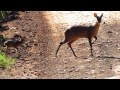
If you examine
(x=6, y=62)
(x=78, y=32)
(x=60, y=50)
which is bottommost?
(x=60, y=50)

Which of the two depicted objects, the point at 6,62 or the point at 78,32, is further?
the point at 78,32

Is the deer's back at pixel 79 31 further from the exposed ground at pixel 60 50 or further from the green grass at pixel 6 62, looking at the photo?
the green grass at pixel 6 62

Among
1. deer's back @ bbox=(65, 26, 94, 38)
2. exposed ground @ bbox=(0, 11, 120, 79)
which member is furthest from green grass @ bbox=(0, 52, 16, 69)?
deer's back @ bbox=(65, 26, 94, 38)

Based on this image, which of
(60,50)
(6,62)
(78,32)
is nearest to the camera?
(6,62)

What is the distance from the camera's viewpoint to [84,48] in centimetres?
1216

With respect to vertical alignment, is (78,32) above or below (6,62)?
above

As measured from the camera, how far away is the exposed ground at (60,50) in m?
9.38

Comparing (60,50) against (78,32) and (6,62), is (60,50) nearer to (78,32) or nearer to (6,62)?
(78,32)

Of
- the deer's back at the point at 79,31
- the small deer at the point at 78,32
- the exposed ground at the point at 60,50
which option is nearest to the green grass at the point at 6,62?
the exposed ground at the point at 60,50

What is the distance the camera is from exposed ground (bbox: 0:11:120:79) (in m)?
9.38

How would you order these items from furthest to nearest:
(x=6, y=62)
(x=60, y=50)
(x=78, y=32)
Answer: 1. (x=60, y=50)
2. (x=78, y=32)
3. (x=6, y=62)

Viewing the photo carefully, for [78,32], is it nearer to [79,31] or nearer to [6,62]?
[79,31]

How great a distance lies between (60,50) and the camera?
473 inches

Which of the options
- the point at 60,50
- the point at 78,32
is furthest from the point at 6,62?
the point at 78,32
